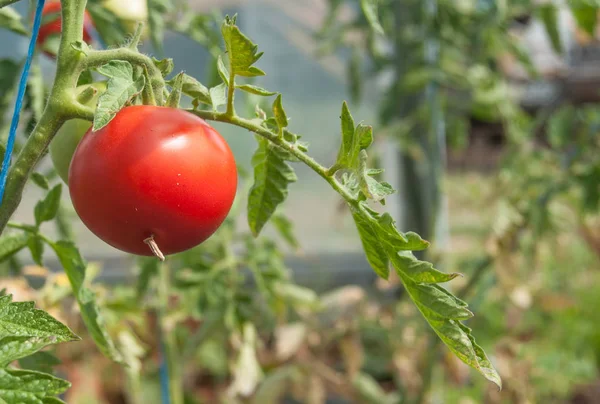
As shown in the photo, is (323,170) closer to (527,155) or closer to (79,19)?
(79,19)

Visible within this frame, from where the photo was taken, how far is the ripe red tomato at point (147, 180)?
18.1 inches

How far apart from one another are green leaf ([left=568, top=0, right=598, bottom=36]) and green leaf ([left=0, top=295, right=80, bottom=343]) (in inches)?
43.7

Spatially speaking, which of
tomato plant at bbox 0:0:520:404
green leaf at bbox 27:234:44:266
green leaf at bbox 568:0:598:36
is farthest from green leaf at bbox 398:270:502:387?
green leaf at bbox 568:0:598:36

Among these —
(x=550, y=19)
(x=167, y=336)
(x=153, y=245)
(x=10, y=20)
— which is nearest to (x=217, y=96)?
(x=153, y=245)

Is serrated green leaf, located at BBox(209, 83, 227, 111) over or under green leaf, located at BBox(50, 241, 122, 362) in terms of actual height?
over

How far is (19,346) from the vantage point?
1.45 feet

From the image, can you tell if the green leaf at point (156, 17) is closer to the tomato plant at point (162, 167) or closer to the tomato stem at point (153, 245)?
the tomato plant at point (162, 167)

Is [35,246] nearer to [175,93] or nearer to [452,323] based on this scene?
[175,93]

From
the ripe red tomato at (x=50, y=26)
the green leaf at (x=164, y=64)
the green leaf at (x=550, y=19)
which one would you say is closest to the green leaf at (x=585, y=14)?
the green leaf at (x=550, y=19)

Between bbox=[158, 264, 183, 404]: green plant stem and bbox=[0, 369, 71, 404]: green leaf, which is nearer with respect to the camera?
bbox=[0, 369, 71, 404]: green leaf

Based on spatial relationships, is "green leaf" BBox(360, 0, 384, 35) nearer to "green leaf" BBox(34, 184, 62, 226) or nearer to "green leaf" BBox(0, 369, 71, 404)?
"green leaf" BBox(34, 184, 62, 226)

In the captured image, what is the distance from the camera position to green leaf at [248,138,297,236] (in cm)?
57

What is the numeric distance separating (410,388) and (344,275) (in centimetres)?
134

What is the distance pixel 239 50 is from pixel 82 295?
253mm
